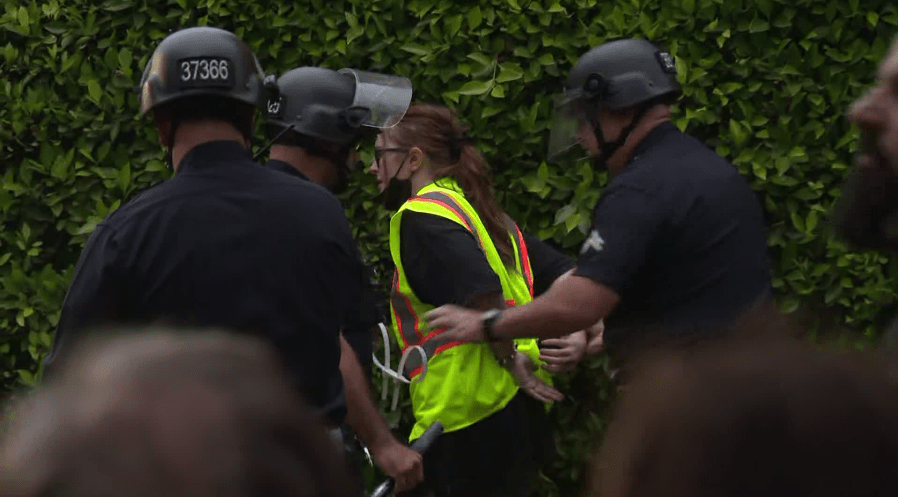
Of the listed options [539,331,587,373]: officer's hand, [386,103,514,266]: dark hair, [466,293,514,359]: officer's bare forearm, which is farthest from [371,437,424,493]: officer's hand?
[386,103,514,266]: dark hair

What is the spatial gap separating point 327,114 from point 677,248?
1.26 meters

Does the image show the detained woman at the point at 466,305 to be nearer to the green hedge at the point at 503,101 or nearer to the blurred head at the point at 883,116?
the green hedge at the point at 503,101

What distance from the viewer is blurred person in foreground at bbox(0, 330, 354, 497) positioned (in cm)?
96

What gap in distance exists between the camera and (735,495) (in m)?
1.07

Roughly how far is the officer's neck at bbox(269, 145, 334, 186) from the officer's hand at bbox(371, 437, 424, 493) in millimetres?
910

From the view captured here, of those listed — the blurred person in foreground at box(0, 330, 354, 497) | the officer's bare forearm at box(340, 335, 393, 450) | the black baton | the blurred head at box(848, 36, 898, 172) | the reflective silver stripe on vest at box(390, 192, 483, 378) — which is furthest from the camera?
the reflective silver stripe on vest at box(390, 192, 483, 378)

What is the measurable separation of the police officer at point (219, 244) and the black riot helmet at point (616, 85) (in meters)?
1.24

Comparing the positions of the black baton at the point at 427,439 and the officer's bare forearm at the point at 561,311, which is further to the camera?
the black baton at the point at 427,439

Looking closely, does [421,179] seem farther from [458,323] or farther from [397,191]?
[458,323]

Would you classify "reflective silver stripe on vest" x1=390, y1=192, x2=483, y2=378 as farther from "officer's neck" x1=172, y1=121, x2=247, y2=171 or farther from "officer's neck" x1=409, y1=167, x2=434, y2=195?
"officer's neck" x1=172, y1=121, x2=247, y2=171

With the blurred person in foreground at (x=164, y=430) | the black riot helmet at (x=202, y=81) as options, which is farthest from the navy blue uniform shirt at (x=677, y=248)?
the blurred person in foreground at (x=164, y=430)

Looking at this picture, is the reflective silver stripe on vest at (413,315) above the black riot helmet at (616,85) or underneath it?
underneath

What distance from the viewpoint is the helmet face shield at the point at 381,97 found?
4.16m

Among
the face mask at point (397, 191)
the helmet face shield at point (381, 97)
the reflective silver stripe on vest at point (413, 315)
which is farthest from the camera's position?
the face mask at point (397, 191)
